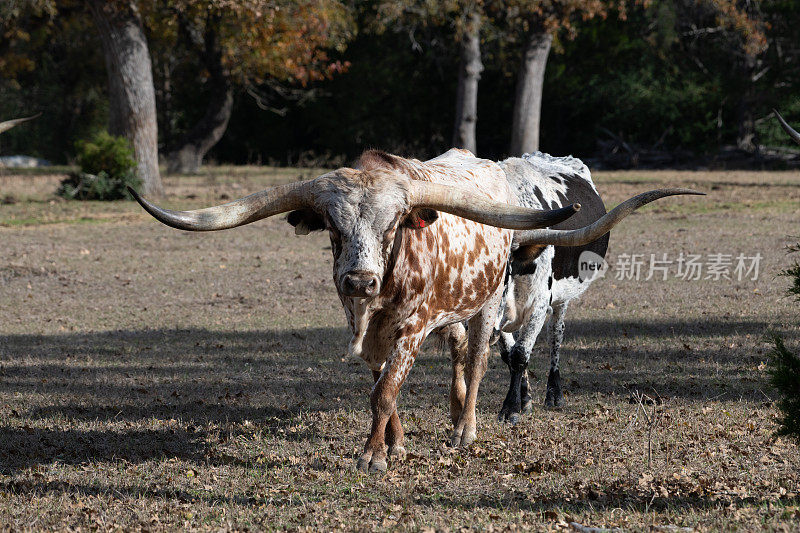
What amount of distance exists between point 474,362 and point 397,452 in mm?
916

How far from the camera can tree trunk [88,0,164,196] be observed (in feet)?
71.5

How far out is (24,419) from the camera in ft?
23.4

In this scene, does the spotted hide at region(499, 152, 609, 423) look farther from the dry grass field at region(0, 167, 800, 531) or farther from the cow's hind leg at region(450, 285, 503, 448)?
the cow's hind leg at region(450, 285, 503, 448)

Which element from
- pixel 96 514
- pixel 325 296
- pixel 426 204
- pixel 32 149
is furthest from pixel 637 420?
pixel 32 149

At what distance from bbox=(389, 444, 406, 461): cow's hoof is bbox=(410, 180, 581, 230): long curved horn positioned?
1.62 meters

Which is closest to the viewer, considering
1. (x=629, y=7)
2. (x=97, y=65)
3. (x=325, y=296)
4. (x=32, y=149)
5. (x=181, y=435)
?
(x=181, y=435)

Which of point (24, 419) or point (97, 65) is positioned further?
point (97, 65)

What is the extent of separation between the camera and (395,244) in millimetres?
5527

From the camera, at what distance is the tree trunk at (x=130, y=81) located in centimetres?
2180

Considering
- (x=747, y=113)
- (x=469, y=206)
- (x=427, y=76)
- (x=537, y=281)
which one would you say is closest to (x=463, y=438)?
(x=537, y=281)

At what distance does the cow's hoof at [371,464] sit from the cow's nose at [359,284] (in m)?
1.20

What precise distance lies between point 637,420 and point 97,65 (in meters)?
34.6

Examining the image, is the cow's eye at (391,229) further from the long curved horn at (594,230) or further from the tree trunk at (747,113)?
the tree trunk at (747,113)

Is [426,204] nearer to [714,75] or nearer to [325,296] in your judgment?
[325,296]
